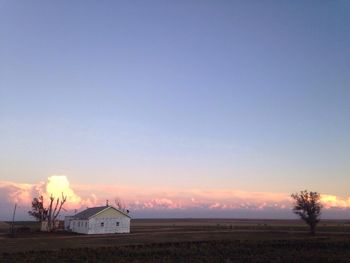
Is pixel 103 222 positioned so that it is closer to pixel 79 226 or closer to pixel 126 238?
pixel 79 226

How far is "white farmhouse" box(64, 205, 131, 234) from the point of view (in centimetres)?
8050

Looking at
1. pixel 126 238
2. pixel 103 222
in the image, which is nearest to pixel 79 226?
pixel 103 222

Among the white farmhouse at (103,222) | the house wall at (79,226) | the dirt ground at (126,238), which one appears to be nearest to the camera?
the dirt ground at (126,238)

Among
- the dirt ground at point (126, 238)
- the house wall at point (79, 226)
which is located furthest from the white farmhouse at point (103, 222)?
the dirt ground at point (126, 238)

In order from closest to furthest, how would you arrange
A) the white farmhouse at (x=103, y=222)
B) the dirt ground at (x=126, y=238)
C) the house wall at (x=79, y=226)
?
the dirt ground at (x=126, y=238) → the white farmhouse at (x=103, y=222) → the house wall at (x=79, y=226)

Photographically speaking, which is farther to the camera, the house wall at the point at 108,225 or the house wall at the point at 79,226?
the house wall at the point at 79,226

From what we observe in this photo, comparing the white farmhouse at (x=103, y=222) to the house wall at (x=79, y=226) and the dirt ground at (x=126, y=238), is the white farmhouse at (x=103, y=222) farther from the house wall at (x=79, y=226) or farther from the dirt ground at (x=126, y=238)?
the dirt ground at (x=126, y=238)

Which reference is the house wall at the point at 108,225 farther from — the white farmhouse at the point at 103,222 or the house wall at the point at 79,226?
the house wall at the point at 79,226

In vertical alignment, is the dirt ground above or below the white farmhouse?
below

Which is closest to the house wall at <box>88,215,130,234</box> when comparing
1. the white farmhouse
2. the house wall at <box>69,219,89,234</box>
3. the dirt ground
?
the white farmhouse

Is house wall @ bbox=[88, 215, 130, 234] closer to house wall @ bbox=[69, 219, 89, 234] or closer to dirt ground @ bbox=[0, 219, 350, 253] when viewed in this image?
house wall @ bbox=[69, 219, 89, 234]

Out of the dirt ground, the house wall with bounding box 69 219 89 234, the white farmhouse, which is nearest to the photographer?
the dirt ground

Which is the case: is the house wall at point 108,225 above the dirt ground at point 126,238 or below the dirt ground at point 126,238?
above

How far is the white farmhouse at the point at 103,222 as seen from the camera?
8050 centimetres
